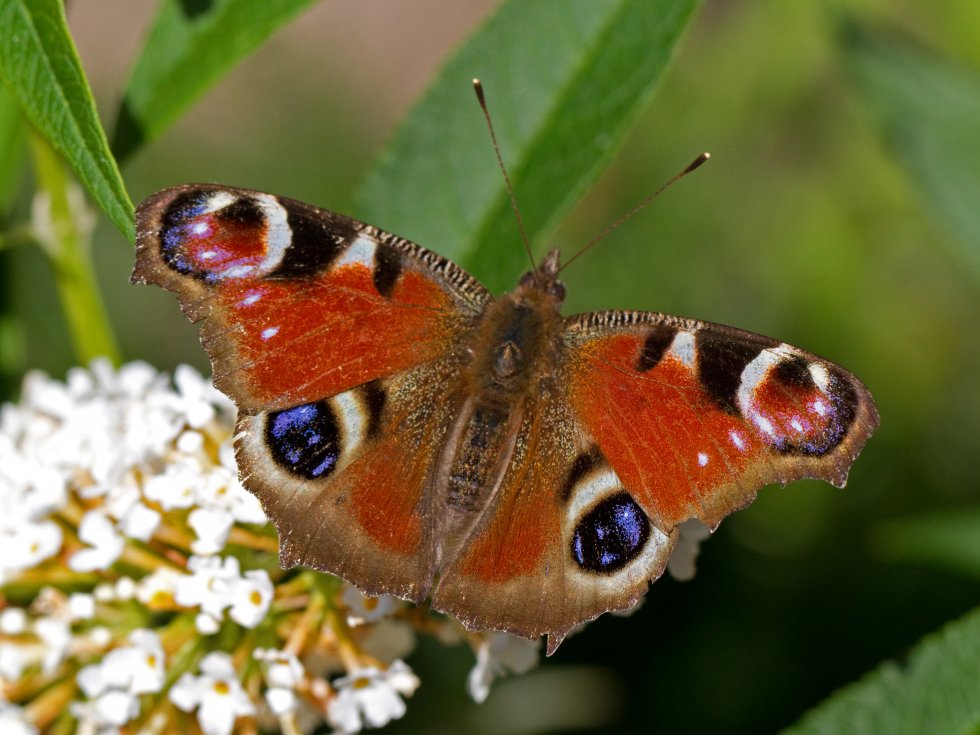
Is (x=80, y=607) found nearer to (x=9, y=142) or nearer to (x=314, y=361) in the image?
(x=314, y=361)

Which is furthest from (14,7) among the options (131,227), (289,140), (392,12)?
(392,12)

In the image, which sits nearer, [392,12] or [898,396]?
[898,396]

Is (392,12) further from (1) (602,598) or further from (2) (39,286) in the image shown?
(1) (602,598)

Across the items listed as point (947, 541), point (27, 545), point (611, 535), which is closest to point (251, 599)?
point (27, 545)

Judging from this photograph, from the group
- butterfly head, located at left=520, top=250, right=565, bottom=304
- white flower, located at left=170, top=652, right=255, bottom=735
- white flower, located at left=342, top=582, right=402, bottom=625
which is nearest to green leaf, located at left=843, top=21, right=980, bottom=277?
butterfly head, located at left=520, top=250, right=565, bottom=304

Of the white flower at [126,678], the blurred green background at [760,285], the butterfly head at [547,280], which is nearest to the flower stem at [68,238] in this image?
the blurred green background at [760,285]

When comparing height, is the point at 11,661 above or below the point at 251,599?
below
